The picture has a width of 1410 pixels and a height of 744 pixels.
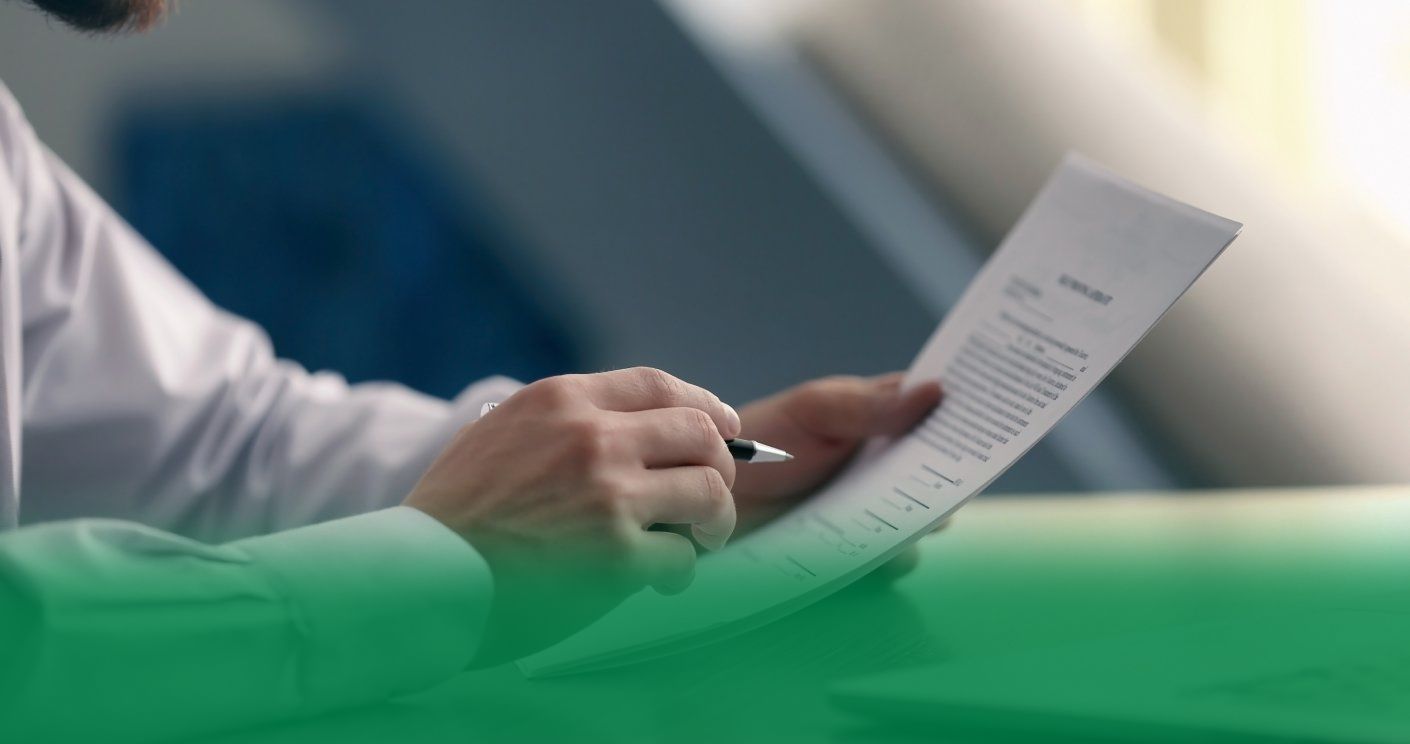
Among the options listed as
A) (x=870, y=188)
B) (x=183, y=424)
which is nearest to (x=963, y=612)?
(x=183, y=424)

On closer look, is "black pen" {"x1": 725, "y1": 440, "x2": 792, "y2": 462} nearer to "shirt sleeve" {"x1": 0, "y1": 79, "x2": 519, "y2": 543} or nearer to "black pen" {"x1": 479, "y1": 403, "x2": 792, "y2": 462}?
"black pen" {"x1": 479, "y1": 403, "x2": 792, "y2": 462}

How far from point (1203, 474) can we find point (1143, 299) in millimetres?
823

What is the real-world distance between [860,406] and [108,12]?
531 millimetres

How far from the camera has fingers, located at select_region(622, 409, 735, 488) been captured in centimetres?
46

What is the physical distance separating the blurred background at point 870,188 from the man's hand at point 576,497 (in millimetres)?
883

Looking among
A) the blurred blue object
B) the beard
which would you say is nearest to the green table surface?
the beard

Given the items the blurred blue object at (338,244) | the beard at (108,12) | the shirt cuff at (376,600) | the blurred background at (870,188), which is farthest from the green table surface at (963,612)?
the blurred blue object at (338,244)

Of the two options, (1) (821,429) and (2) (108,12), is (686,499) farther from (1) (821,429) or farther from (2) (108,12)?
(2) (108,12)

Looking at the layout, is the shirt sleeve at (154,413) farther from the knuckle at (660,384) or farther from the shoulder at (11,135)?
the knuckle at (660,384)

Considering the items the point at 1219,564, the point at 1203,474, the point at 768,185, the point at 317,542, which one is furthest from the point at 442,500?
the point at 768,185

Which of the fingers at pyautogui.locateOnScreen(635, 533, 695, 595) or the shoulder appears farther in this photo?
the shoulder

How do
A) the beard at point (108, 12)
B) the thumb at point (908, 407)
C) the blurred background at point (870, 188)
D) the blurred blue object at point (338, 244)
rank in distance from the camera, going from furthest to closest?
the blurred blue object at point (338, 244) → the blurred background at point (870, 188) → the beard at point (108, 12) → the thumb at point (908, 407)

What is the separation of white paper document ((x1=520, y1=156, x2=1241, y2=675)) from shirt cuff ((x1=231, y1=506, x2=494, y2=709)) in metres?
0.04

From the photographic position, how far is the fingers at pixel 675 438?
463 millimetres
